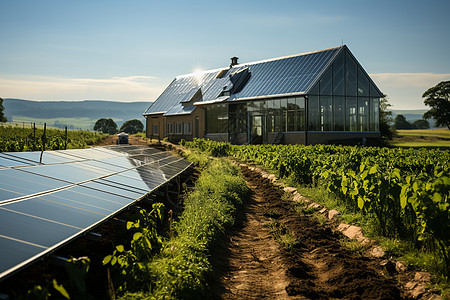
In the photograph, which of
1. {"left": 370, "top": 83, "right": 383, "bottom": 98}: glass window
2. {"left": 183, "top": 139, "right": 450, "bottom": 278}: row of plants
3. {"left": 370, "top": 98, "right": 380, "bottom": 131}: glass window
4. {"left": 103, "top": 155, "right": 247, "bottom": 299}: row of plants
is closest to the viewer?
{"left": 103, "top": 155, "right": 247, "bottom": 299}: row of plants

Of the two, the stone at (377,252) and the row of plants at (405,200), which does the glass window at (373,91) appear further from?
the stone at (377,252)

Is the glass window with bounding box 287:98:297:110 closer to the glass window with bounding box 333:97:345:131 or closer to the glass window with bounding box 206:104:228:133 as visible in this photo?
the glass window with bounding box 333:97:345:131

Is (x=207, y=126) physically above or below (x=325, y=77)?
below

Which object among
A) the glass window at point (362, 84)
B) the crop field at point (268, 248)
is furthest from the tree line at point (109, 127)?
the crop field at point (268, 248)

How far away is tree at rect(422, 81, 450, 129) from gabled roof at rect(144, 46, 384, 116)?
132 ft

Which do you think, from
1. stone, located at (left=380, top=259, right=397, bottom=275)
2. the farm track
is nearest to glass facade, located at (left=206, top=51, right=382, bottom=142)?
the farm track

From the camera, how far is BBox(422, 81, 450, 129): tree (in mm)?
63281

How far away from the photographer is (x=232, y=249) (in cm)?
785

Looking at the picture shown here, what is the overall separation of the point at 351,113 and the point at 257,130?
8.16 metres

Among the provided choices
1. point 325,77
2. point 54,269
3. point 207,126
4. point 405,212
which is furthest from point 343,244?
point 207,126

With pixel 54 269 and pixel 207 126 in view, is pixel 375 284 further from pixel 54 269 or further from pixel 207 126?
pixel 207 126

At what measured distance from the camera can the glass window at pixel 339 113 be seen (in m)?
31.5

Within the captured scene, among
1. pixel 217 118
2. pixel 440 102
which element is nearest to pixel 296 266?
pixel 217 118

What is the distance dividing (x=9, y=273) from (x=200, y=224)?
418cm
